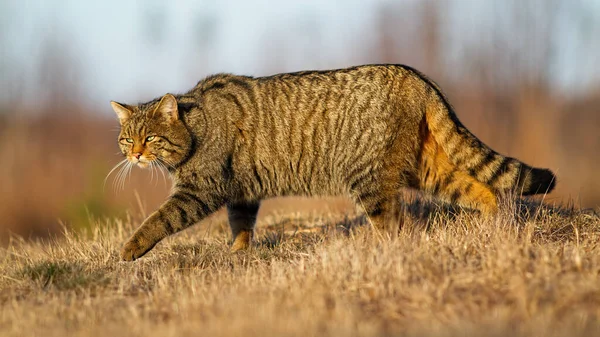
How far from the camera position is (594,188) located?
1316cm

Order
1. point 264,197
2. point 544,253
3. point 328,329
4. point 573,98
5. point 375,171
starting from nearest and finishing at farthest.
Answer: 1. point 328,329
2. point 544,253
3. point 375,171
4. point 264,197
5. point 573,98

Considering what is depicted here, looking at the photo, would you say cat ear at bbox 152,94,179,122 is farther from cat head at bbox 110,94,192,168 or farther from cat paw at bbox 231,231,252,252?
cat paw at bbox 231,231,252,252

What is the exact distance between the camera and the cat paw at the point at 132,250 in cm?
Answer: 480

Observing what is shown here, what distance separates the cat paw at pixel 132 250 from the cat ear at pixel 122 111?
131cm

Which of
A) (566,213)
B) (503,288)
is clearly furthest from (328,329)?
(566,213)

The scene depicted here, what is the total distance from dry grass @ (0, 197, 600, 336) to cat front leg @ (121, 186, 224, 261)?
0.42 ft

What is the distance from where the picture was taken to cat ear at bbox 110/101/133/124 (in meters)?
5.59

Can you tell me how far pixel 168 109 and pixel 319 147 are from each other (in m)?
1.37

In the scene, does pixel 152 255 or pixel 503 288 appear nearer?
pixel 503 288

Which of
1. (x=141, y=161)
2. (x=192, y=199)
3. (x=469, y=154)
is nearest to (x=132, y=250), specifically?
(x=192, y=199)

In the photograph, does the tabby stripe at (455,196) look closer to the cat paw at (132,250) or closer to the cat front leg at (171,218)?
the cat front leg at (171,218)

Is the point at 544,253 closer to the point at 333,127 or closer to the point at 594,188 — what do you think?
the point at 333,127

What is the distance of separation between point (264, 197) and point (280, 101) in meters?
0.89

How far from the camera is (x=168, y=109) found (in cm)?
536
